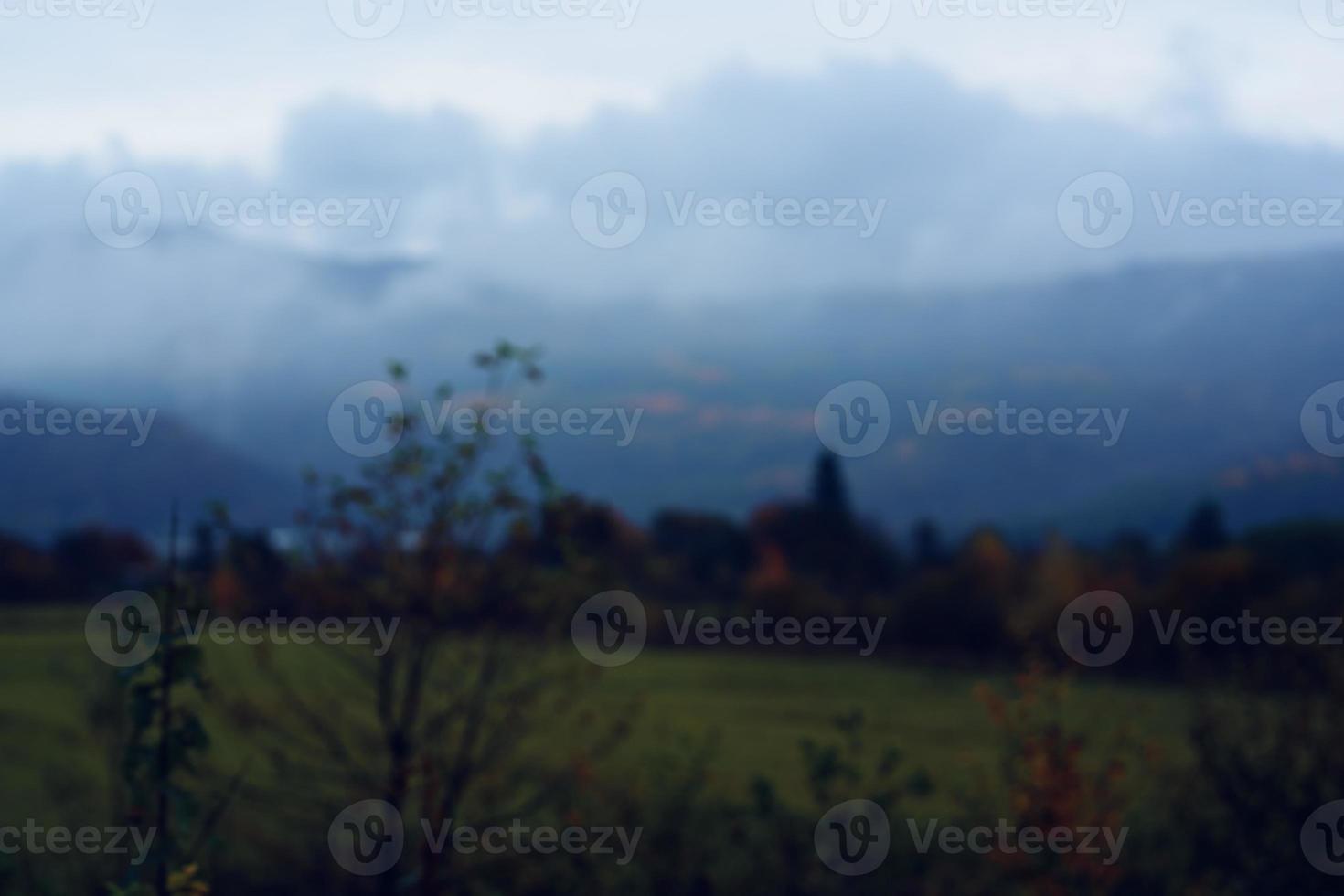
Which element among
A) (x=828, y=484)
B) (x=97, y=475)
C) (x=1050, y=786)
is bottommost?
(x=1050, y=786)

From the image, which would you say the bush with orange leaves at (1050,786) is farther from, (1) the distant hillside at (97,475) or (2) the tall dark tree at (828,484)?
(2) the tall dark tree at (828,484)

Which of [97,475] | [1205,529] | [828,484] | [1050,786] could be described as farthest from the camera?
[828,484]

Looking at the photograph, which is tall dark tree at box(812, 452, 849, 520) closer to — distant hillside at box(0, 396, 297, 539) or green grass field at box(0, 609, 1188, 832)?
green grass field at box(0, 609, 1188, 832)

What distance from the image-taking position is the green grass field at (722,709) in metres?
5.81

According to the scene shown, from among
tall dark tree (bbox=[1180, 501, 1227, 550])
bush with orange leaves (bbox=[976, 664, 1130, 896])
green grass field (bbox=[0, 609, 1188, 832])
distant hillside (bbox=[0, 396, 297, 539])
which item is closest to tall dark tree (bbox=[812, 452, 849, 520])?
tall dark tree (bbox=[1180, 501, 1227, 550])

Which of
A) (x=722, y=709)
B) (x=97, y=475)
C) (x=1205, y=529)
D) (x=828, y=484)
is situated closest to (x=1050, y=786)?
(x=722, y=709)

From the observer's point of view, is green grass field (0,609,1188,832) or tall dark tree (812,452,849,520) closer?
green grass field (0,609,1188,832)

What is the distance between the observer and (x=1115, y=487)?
53.6m

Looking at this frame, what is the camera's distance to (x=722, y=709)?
917 centimetres

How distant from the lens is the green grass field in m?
5.81

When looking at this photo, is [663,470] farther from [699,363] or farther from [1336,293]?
[1336,293]

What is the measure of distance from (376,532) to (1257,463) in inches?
1443

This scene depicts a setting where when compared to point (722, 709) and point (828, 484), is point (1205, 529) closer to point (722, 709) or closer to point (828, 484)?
point (828, 484)

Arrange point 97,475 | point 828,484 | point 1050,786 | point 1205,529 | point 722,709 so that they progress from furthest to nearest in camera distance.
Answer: point 828,484 < point 97,475 < point 1205,529 < point 722,709 < point 1050,786
